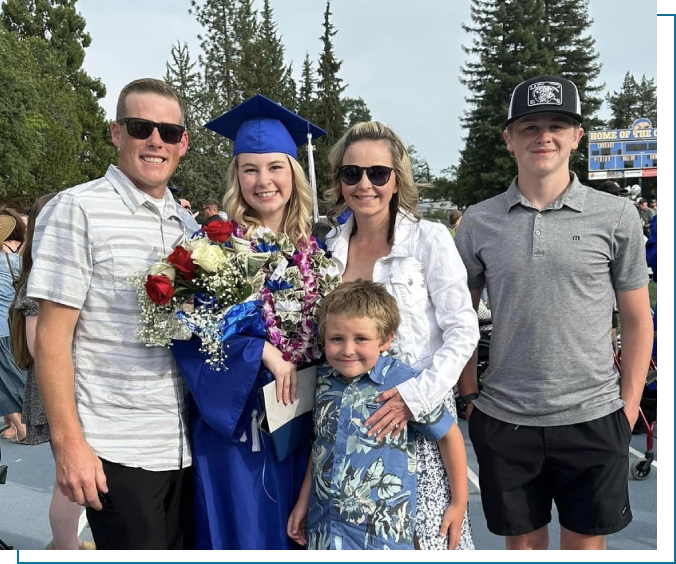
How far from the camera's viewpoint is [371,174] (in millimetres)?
2736

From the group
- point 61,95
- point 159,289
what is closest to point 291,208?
point 159,289

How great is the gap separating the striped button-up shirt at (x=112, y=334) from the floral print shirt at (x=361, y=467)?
0.62 m

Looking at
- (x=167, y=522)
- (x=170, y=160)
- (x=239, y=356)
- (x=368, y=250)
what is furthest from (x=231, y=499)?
(x=170, y=160)

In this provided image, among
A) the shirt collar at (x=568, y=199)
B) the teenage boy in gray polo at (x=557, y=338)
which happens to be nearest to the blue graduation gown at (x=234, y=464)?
the teenage boy in gray polo at (x=557, y=338)

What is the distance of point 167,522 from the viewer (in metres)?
2.63

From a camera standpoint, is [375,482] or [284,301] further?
[284,301]

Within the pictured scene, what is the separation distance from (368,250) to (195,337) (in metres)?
0.84

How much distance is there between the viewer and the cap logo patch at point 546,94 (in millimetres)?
2754

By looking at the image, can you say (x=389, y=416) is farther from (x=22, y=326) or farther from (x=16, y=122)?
(x=16, y=122)

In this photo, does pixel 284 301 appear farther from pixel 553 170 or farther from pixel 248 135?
pixel 553 170

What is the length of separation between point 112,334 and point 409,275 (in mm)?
1215

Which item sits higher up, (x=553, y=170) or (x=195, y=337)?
(x=553, y=170)

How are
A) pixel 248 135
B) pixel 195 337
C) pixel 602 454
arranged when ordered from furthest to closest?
pixel 248 135 < pixel 602 454 < pixel 195 337

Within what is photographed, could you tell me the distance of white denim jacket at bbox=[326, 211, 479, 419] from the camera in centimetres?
246
